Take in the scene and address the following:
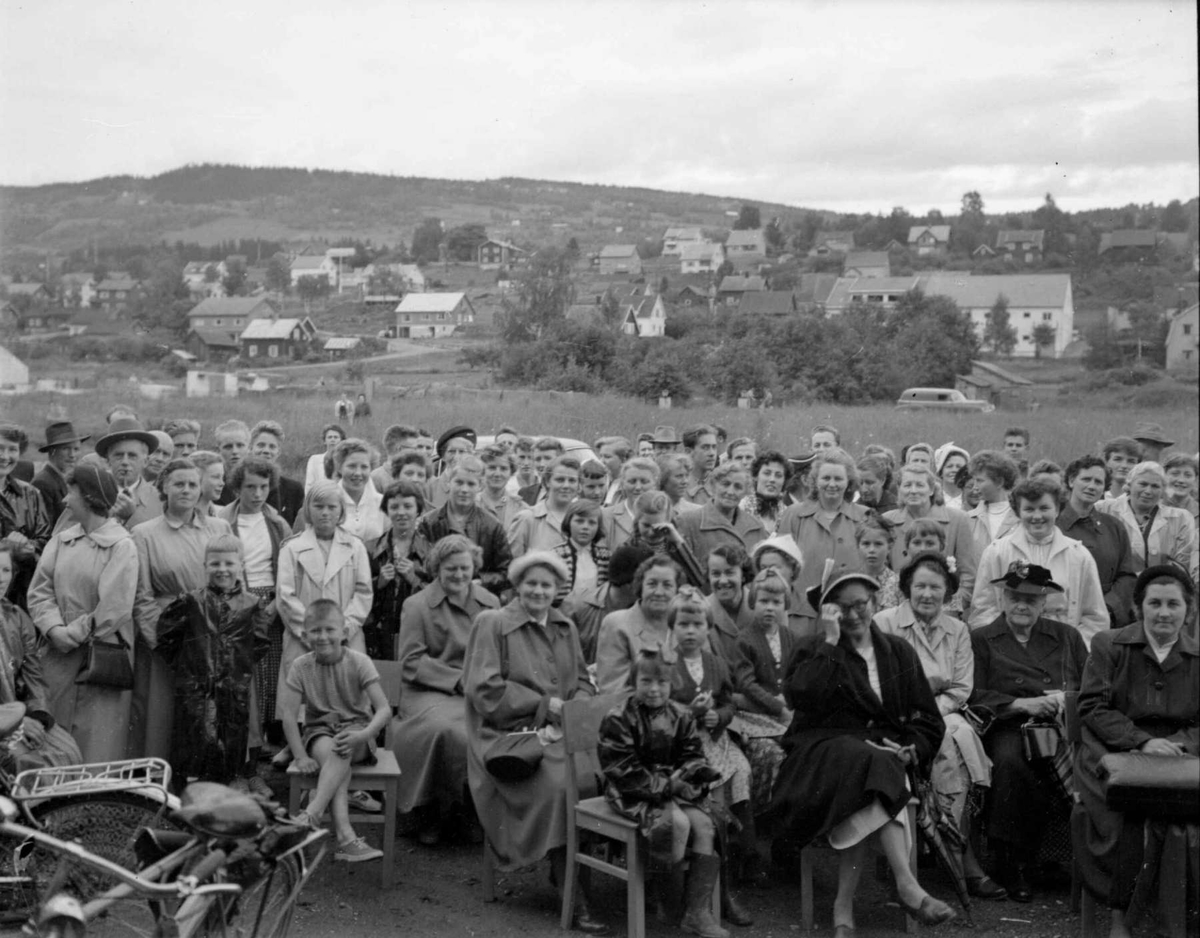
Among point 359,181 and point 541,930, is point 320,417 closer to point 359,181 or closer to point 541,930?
point 541,930

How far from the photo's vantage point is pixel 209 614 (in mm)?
6438

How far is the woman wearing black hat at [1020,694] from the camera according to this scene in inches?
245

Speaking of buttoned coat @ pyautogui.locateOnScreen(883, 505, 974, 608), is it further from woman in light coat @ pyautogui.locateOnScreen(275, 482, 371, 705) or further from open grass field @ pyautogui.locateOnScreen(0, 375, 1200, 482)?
open grass field @ pyautogui.locateOnScreen(0, 375, 1200, 482)

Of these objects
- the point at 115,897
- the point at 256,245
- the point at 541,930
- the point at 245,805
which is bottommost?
the point at 541,930

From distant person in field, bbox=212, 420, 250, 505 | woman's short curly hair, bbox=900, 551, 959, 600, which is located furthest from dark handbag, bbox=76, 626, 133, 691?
woman's short curly hair, bbox=900, 551, 959, 600

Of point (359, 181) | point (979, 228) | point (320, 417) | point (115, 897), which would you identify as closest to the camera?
point (115, 897)

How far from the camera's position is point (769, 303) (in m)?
42.0

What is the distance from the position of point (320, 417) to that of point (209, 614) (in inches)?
721

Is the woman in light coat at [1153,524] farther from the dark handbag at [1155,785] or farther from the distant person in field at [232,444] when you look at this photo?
the distant person in field at [232,444]

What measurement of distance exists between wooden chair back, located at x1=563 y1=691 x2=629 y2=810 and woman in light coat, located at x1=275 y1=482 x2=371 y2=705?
5.03 ft

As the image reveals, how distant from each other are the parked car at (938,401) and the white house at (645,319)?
21.0 ft

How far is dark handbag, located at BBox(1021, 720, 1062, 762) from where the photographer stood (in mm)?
6238

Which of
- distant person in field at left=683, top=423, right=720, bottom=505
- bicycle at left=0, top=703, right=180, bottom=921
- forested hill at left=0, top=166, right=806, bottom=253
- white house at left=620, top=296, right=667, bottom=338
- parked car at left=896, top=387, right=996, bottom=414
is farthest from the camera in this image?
white house at left=620, top=296, right=667, bottom=338

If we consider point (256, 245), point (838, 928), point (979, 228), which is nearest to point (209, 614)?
point (838, 928)
